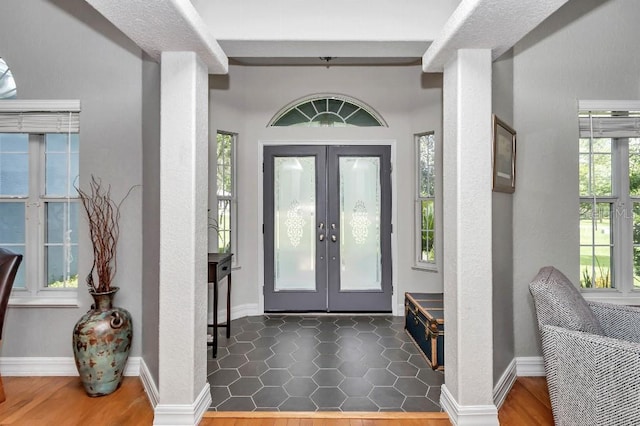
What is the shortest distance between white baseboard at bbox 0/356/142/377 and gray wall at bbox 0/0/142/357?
4 cm

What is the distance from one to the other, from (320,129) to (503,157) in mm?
2457

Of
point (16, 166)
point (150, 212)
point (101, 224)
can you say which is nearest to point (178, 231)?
point (150, 212)

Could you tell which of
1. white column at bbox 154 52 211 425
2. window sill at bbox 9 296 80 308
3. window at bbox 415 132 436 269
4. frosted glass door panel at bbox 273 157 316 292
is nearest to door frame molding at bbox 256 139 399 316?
frosted glass door panel at bbox 273 157 316 292

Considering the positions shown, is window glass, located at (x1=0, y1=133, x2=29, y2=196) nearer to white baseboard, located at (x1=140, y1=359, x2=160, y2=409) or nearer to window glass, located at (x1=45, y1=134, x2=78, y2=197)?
window glass, located at (x1=45, y1=134, x2=78, y2=197)

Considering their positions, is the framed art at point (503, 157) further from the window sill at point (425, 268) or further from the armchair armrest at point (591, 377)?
the window sill at point (425, 268)

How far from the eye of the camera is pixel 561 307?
1.97 metres

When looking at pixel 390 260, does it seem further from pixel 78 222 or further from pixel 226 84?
pixel 78 222

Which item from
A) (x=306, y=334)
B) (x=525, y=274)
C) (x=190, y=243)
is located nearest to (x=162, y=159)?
(x=190, y=243)

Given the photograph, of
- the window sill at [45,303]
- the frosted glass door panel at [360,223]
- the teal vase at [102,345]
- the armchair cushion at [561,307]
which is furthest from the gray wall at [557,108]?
the window sill at [45,303]

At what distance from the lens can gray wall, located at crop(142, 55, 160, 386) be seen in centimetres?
245

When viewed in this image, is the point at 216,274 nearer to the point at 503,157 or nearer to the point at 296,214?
the point at 296,214

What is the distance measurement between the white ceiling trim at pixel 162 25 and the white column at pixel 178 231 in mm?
98

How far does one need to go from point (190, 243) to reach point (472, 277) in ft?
5.73

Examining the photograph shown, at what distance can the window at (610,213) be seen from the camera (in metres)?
3.06
